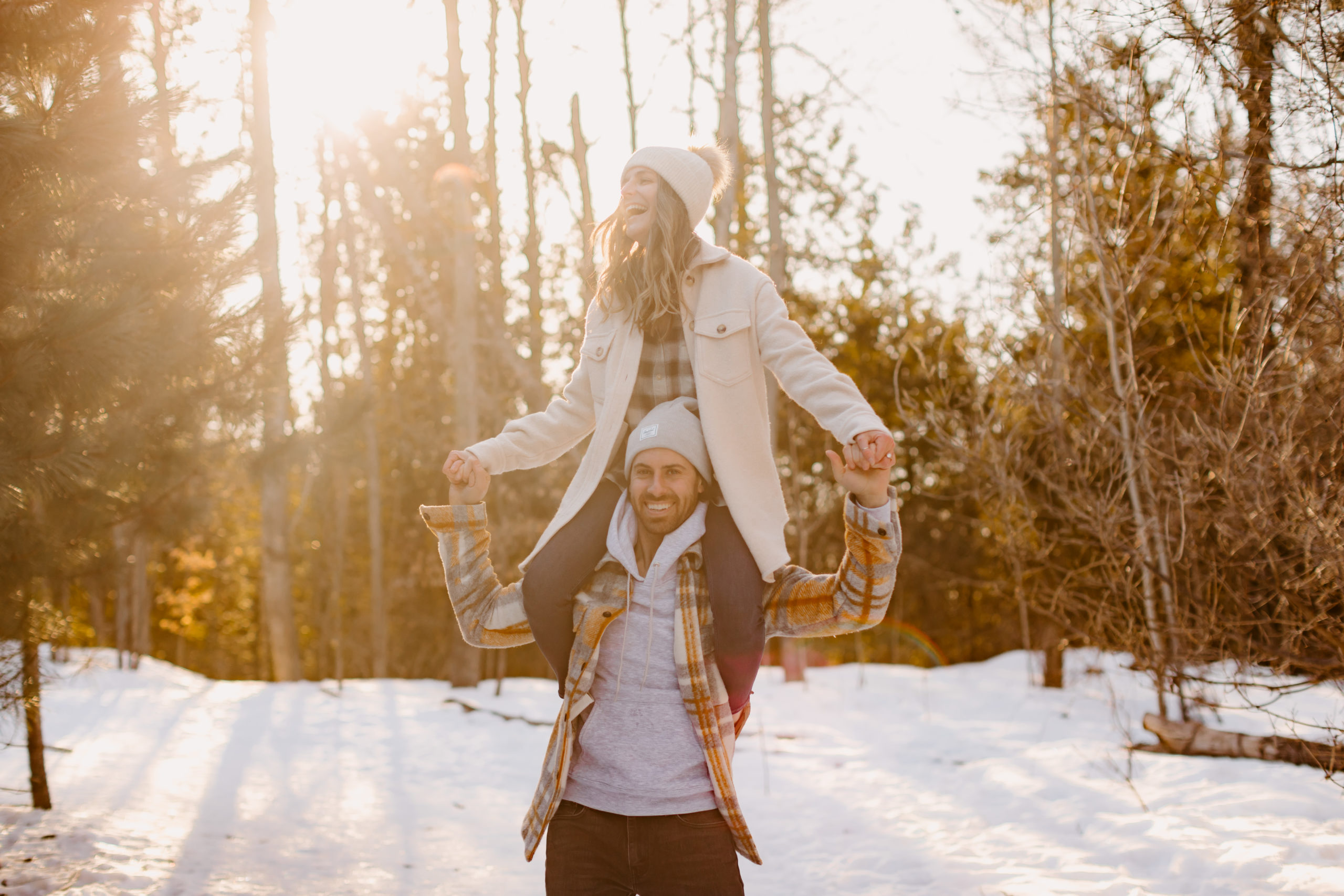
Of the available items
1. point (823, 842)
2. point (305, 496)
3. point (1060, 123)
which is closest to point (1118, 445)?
point (1060, 123)

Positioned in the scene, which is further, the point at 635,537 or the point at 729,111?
the point at 729,111

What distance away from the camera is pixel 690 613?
6.36 ft

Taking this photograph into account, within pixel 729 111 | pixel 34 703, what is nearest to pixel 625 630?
pixel 34 703

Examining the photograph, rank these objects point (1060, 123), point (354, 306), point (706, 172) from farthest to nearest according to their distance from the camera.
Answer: point (354, 306), point (1060, 123), point (706, 172)

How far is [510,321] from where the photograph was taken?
12.3 m

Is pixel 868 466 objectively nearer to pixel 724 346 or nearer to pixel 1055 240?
pixel 724 346

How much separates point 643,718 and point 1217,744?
499cm

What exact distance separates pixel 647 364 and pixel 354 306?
11942mm

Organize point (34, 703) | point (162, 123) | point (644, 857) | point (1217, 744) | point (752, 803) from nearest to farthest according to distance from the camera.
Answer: point (644, 857), point (162, 123), point (34, 703), point (752, 803), point (1217, 744)

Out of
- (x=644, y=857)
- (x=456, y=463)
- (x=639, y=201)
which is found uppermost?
(x=639, y=201)

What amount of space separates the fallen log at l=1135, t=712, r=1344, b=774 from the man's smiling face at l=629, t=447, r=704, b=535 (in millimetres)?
4067

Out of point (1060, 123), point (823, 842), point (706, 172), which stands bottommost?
point (823, 842)

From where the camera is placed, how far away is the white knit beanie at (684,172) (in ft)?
7.10

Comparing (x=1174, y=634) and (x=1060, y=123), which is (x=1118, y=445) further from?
(x=1060, y=123)
